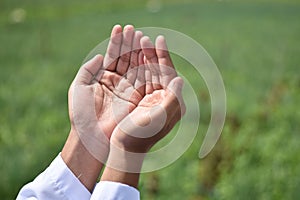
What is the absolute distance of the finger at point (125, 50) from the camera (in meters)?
1.24

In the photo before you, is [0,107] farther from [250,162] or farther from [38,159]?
[250,162]

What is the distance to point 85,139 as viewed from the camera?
123cm

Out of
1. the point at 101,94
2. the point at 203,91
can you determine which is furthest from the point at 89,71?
the point at 203,91

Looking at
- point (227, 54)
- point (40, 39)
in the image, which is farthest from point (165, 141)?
point (40, 39)

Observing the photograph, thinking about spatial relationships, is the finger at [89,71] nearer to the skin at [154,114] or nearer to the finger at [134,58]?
the finger at [134,58]

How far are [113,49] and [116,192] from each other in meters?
0.36

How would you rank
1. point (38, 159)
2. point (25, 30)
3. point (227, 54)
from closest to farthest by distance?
point (38, 159), point (227, 54), point (25, 30)

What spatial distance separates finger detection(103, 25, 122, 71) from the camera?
1.25 meters

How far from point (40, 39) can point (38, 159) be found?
3.98m

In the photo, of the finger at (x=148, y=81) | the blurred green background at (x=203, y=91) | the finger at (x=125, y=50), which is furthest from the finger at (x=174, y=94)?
the blurred green background at (x=203, y=91)

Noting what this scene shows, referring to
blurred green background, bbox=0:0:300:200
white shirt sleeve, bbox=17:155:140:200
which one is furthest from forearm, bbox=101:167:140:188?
blurred green background, bbox=0:0:300:200

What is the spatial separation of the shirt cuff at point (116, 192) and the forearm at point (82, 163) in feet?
0.53

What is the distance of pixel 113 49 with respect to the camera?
1271 mm

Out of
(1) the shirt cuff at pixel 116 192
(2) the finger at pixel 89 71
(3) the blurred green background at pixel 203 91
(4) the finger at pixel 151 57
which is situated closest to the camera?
(1) the shirt cuff at pixel 116 192
